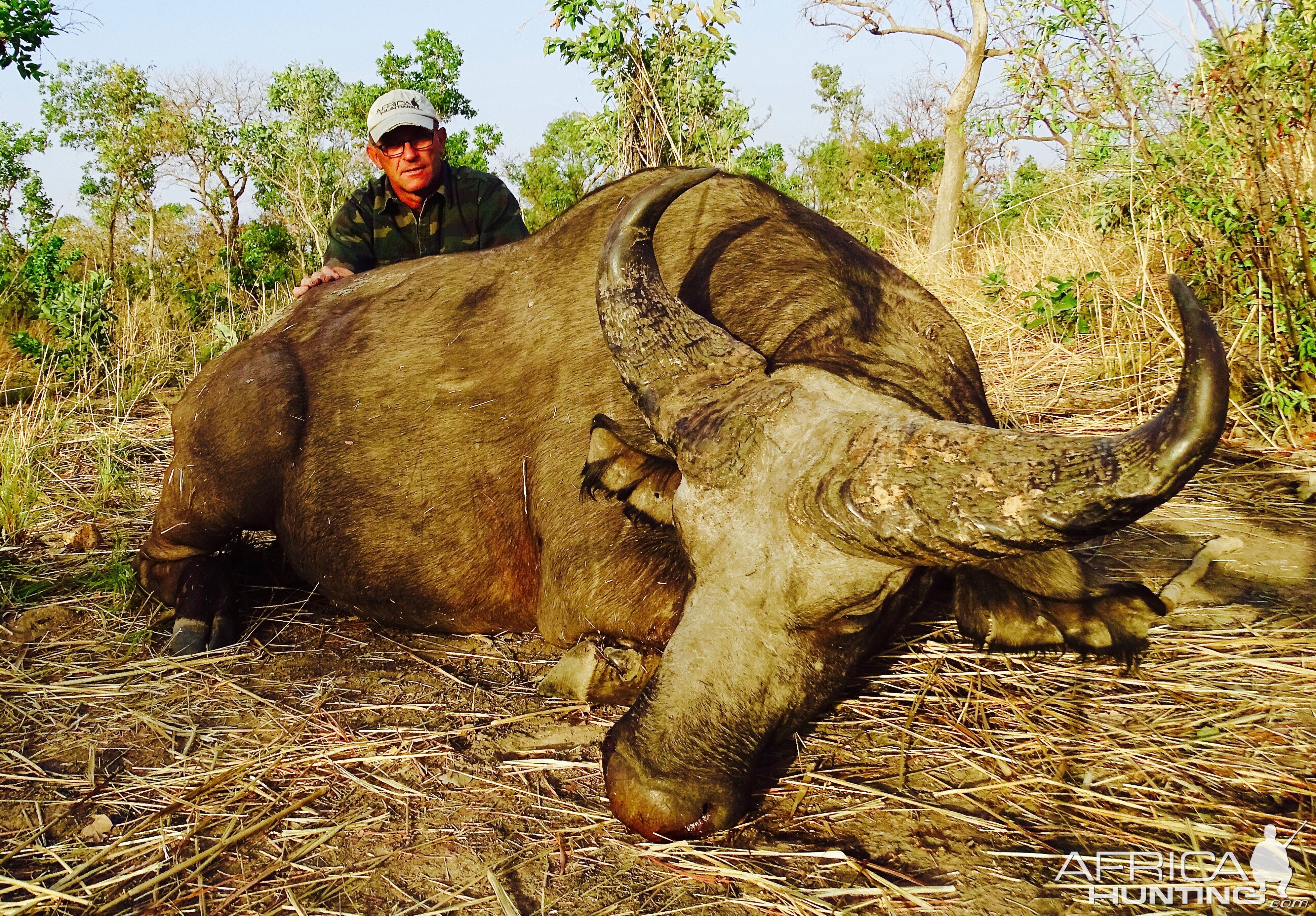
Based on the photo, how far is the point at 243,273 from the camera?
38.7 feet

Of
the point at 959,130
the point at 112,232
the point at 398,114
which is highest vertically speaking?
the point at 959,130

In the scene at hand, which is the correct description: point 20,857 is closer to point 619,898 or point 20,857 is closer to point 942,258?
point 619,898

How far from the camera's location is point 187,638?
11.5 ft

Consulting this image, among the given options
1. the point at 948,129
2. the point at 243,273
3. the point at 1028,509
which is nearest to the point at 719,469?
the point at 1028,509

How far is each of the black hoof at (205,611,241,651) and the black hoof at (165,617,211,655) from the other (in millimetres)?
25

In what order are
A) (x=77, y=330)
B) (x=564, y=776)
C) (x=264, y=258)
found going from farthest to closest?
(x=264, y=258)
(x=77, y=330)
(x=564, y=776)

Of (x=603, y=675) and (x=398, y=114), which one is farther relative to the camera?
(x=398, y=114)

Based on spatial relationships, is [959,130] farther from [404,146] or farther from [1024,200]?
[404,146]

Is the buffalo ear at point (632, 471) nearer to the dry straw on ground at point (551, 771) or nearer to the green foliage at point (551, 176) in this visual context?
the dry straw on ground at point (551, 771)

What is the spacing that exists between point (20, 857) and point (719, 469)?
1.99 meters

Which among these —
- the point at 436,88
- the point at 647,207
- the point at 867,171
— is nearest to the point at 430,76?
the point at 436,88

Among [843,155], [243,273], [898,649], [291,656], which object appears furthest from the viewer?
[843,155]

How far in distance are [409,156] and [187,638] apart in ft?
11.8

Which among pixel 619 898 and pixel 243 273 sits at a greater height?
pixel 243 273
